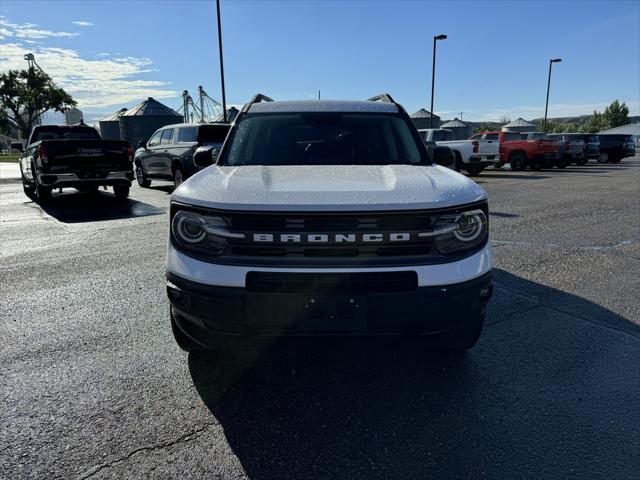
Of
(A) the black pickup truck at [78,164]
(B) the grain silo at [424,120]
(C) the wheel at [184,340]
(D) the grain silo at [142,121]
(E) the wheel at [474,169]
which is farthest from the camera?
(B) the grain silo at [424,120]

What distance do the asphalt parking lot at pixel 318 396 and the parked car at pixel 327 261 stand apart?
42cm

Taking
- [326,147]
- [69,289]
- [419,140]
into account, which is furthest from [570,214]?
[69,289]

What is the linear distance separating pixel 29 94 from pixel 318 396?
186ft

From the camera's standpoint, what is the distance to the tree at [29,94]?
157ft

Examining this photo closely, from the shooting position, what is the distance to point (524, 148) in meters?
21.1

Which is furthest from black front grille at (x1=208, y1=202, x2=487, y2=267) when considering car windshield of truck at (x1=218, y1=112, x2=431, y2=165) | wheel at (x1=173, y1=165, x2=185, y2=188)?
wheel at (x1=173, y1=165, x2=185, y2=188)

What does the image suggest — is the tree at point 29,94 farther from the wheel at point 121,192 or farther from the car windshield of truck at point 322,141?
the car windshield of truck at point 322,141

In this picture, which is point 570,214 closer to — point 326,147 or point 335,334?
point 326,147

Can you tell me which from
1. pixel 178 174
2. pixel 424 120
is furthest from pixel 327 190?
pixel 424 120

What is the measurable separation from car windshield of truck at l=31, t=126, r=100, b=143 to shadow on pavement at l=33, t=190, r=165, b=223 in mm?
1544

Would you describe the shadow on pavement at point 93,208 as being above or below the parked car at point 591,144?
below

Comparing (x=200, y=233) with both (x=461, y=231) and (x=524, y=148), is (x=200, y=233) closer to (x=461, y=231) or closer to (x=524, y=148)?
(x=461, y=231)

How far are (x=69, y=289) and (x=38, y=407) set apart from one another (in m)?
2.27

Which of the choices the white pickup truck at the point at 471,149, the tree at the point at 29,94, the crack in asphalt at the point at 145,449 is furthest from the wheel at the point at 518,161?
the tree at the point at 29,94
